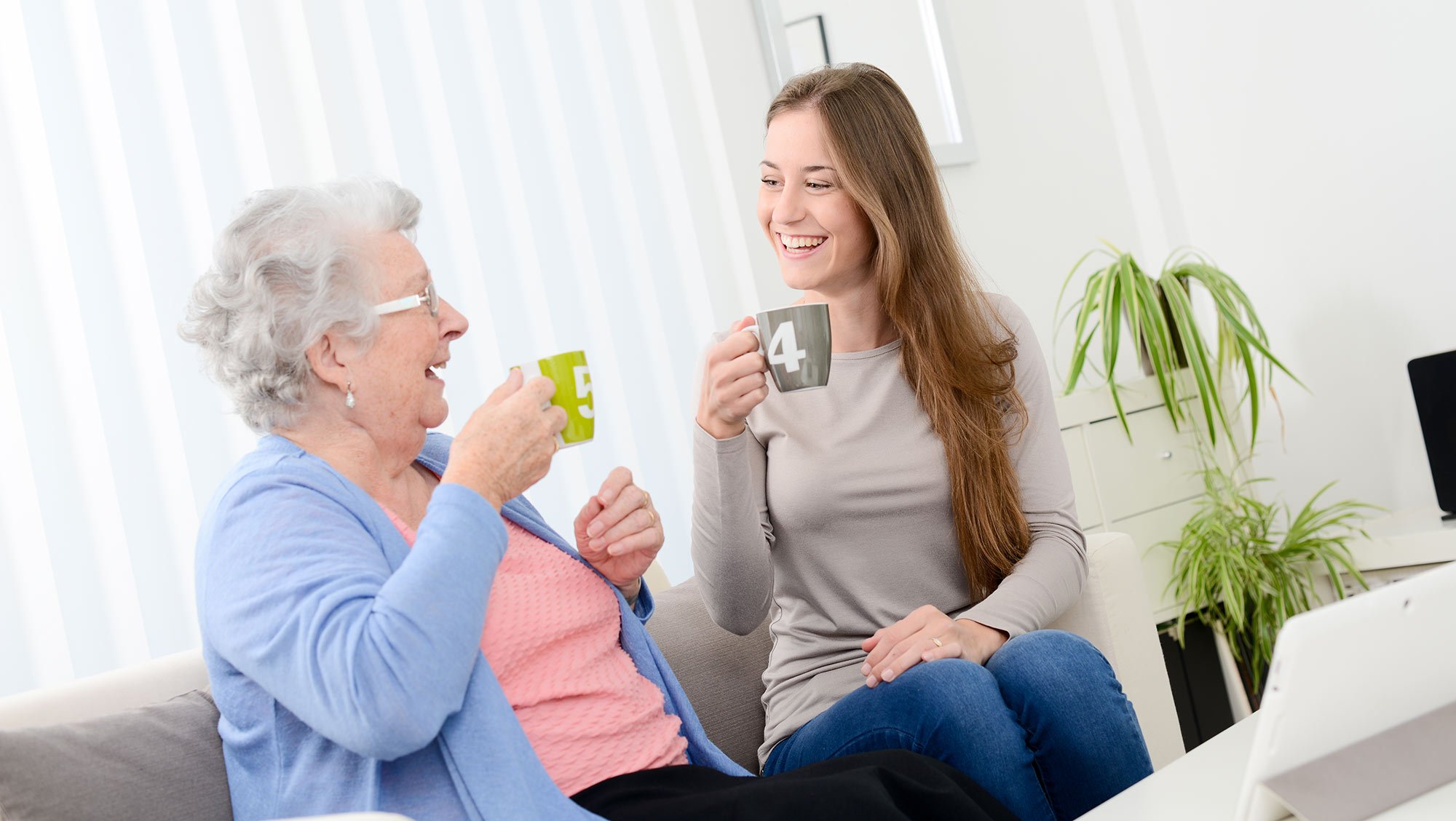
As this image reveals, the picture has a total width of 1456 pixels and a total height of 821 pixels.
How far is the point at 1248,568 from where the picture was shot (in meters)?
2.90

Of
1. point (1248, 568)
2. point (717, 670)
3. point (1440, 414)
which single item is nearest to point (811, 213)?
point (717, 670)

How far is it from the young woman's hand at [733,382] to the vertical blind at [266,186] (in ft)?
1.54

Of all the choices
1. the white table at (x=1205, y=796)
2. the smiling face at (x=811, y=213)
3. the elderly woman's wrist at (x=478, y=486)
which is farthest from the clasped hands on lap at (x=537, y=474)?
the white table at (x=1205, y=796)

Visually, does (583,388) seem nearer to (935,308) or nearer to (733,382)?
(733,382)

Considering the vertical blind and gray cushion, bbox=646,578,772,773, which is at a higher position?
the vertical blind

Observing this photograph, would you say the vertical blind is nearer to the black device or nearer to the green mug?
the green mug

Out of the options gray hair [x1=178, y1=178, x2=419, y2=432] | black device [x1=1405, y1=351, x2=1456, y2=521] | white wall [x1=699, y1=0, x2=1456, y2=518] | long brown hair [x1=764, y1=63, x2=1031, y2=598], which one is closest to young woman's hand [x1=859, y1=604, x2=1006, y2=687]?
long brown hair [x1=764, y1=63, x2=1031, y2=598]

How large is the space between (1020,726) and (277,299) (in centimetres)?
95

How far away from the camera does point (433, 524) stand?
3.48ft

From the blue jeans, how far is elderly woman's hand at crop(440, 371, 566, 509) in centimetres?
49

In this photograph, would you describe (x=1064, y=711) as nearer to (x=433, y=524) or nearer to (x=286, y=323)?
(x=433, y=524)

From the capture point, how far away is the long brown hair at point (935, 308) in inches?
63.6

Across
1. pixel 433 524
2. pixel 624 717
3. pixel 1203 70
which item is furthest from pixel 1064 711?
pixel 1203 70

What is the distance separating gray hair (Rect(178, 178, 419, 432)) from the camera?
1.18 metres
